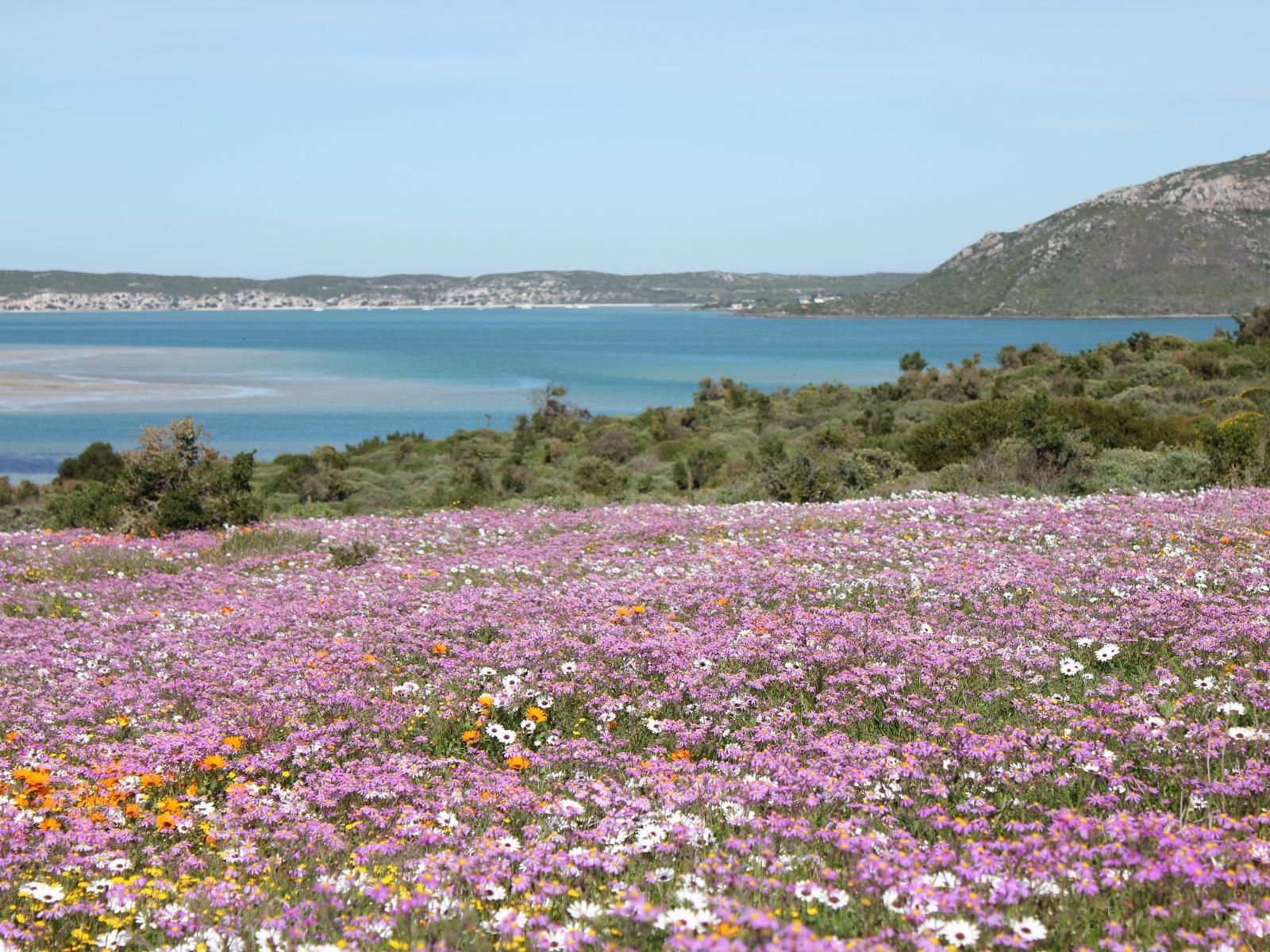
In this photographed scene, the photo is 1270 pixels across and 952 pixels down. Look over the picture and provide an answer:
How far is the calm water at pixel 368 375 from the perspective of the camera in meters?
70.8

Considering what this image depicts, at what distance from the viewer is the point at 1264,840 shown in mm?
4402

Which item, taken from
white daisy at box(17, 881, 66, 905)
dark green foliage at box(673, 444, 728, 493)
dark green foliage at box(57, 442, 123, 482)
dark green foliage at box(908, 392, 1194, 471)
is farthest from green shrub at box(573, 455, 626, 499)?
white daisy at box(17, 881, 66, 905)

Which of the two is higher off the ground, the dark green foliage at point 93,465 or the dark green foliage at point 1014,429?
the dark green foliage at point 1014,429

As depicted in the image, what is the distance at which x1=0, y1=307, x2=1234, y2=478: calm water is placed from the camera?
→ 70.8 metres

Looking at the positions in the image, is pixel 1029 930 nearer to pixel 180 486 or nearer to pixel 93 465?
pixel 180 486

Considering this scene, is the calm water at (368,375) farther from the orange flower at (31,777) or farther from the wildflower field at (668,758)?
the orange flower at (31,777)

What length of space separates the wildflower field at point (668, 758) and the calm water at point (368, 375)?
49924 millimetres

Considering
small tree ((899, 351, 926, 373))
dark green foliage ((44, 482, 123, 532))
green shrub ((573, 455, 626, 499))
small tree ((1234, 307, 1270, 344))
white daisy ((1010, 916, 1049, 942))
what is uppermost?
small tree ((1234, 307, 1270, 344))

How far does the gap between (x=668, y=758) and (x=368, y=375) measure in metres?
116

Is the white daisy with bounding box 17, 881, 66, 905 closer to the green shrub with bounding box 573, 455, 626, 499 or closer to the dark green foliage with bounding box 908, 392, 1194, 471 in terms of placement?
the dark green foliage with bounding box 908, 392, 1194, 471

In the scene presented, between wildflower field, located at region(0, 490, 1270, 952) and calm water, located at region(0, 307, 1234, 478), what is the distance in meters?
49.9

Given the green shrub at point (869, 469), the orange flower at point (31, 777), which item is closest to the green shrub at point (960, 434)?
the green shrub at point (869, 469)

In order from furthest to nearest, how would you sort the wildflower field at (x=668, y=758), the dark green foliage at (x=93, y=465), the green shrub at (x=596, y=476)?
the dark green foliage at (x=93, y=465)
the green shrub at (x=596, y=476)
the wildflower field at (x=668, y=758)

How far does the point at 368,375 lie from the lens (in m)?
118
